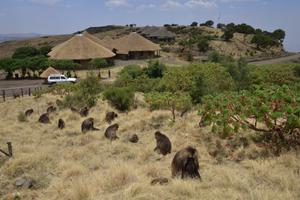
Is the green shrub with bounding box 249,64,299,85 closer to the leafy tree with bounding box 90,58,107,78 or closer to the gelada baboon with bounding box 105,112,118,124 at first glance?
the gelada baboon with bounding box 105,112,118,124

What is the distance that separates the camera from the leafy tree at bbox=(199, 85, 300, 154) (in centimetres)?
1055

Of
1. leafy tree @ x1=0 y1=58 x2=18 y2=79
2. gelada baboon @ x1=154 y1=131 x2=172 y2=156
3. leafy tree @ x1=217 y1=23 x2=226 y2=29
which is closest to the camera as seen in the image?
gelada baboon @ x1=154 y1=131 x2=172 y2=156

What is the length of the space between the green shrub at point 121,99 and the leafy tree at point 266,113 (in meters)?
10.6

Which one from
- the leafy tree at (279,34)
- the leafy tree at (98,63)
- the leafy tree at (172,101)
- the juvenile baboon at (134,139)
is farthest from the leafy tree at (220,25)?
the juvenile baboon at (134,139)

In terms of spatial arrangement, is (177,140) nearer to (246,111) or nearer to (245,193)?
(246,111)

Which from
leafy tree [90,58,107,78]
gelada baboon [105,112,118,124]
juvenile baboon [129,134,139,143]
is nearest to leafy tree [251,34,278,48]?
leafy tree [90,58,107,78]

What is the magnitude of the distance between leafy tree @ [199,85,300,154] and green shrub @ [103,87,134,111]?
10.6 metres

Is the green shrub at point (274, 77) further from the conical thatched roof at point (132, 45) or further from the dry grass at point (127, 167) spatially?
the conical thatched roof at point (132, 45)

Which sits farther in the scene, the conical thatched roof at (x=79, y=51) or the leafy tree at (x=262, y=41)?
the leafy tree at (x=262, y=41)

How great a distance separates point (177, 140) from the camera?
13.5m

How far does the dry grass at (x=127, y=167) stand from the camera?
7867 millimetres

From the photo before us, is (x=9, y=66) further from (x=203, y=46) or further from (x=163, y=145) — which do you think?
(x=163, y=145)

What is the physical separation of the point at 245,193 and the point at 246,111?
4.07 m

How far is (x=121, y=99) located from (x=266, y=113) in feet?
40.1
